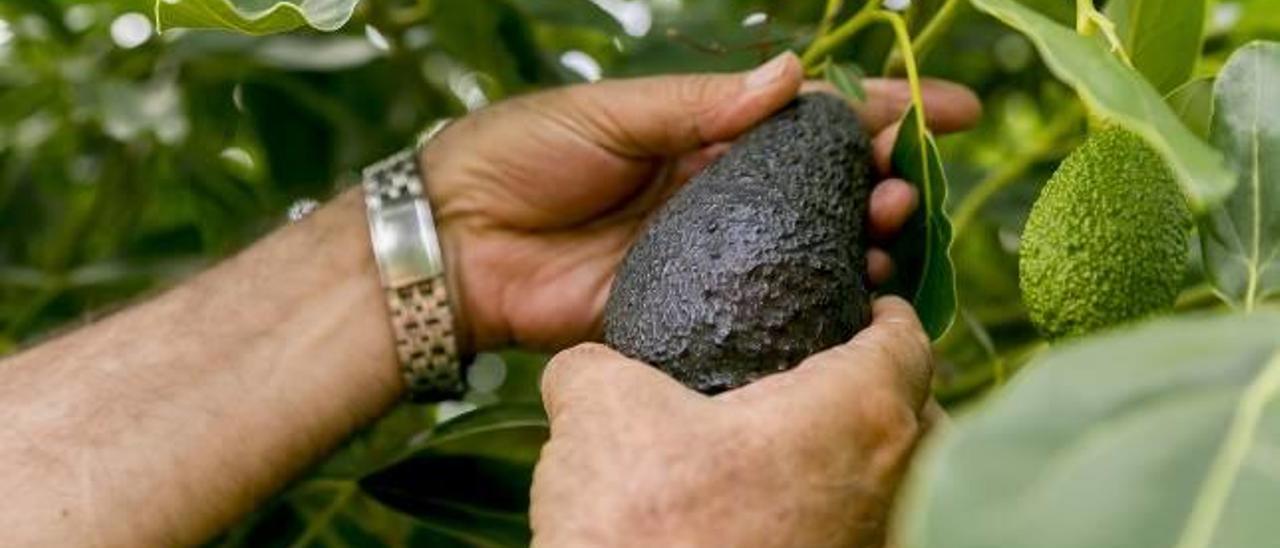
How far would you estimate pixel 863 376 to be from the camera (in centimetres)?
78

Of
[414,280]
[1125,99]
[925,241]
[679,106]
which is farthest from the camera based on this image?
[414,280]

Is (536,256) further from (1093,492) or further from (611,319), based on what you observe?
(1093,492)

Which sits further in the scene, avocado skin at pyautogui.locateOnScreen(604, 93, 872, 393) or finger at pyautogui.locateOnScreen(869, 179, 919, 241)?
finger at pyautogui.locateOnScreen(869, 179, 919, 241)

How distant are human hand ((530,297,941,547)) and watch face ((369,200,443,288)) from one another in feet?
1.72

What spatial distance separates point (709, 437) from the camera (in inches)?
28.1

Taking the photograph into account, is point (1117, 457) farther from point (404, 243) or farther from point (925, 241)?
point (404, 243)

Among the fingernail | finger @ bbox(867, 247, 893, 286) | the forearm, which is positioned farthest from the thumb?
the forearm

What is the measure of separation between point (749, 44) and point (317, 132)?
1.83 feet

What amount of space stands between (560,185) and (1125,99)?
71 cm

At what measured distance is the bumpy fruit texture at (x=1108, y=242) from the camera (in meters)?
0.81

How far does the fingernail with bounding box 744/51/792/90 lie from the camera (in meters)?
1.12

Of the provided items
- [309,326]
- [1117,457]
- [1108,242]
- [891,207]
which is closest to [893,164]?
[891,207]

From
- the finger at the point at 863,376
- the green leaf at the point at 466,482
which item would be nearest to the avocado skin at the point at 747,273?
the finger at the point at 863,376

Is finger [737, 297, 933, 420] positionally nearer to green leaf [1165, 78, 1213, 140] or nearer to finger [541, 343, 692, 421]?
finger [541, 343, 692, 421]
